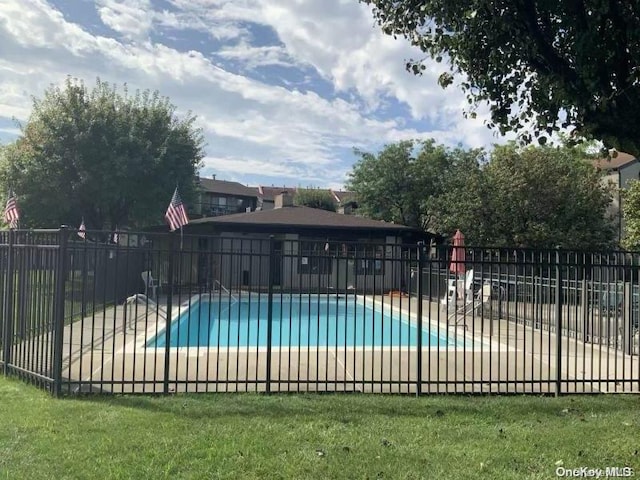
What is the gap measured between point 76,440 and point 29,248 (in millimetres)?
3266

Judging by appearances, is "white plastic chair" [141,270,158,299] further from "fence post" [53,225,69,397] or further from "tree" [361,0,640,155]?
"tree" [361,0,640,155]

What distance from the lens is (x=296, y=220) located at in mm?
25000

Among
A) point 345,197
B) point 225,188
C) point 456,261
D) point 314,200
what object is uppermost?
point 225,188

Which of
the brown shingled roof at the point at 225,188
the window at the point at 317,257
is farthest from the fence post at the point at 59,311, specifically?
the brown shingled roof at the point at 225,188

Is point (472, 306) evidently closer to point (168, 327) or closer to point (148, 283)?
point (148, 283)

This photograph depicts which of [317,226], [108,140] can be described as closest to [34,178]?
[108,140]

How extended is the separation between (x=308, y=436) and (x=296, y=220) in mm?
20174

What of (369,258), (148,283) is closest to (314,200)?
(148,283)

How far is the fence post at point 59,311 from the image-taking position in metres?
6.38

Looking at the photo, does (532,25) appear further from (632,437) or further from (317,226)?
(317,226)

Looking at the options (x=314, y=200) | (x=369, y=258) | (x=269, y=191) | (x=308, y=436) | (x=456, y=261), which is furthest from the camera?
(x=269, y=191)

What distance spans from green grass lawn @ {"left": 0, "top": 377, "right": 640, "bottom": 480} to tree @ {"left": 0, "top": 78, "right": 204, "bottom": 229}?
17.9m

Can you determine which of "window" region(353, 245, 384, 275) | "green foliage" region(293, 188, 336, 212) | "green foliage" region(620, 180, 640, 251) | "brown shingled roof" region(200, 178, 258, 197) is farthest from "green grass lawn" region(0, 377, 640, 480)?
"brown shingled roof" region(200, 178, 258, 197)

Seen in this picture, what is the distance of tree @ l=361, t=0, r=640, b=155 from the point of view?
539 centimetres
